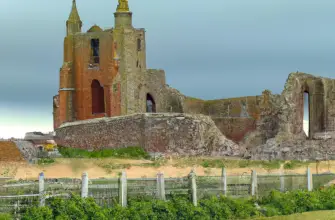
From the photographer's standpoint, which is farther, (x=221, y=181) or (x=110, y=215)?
(x=221, y=181)

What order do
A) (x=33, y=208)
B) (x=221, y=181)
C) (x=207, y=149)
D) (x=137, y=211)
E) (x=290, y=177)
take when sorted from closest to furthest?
(x=33, y=208)
(x=137, y=211)
(x=221, y=181)
(x=290, y=177)
(x=207, y=149)

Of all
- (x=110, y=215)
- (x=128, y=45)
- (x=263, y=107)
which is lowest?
(x=110, y=215)

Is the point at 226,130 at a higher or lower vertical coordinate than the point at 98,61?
lower

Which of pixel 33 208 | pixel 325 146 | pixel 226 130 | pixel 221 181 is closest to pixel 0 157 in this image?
pixel 221 181

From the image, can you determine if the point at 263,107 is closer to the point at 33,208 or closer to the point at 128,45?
the point at 128,45

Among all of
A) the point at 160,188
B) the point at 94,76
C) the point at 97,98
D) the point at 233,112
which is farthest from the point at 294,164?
the point at 97,98

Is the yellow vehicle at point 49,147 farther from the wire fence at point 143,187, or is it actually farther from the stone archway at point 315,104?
the wire fence at point 143,187

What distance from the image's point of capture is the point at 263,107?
50031 millimetres

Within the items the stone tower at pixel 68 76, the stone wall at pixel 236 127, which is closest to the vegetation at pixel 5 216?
the stone wall at pixel 236 127

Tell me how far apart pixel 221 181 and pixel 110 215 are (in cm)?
540

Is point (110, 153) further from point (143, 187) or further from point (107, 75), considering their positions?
point (143, 187)

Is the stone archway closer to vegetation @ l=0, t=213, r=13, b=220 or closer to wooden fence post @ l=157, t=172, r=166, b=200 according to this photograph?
wooden fence post @ l=157, t=172, r=166, b=200

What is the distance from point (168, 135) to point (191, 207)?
17966mm

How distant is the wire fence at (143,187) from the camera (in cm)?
2322
